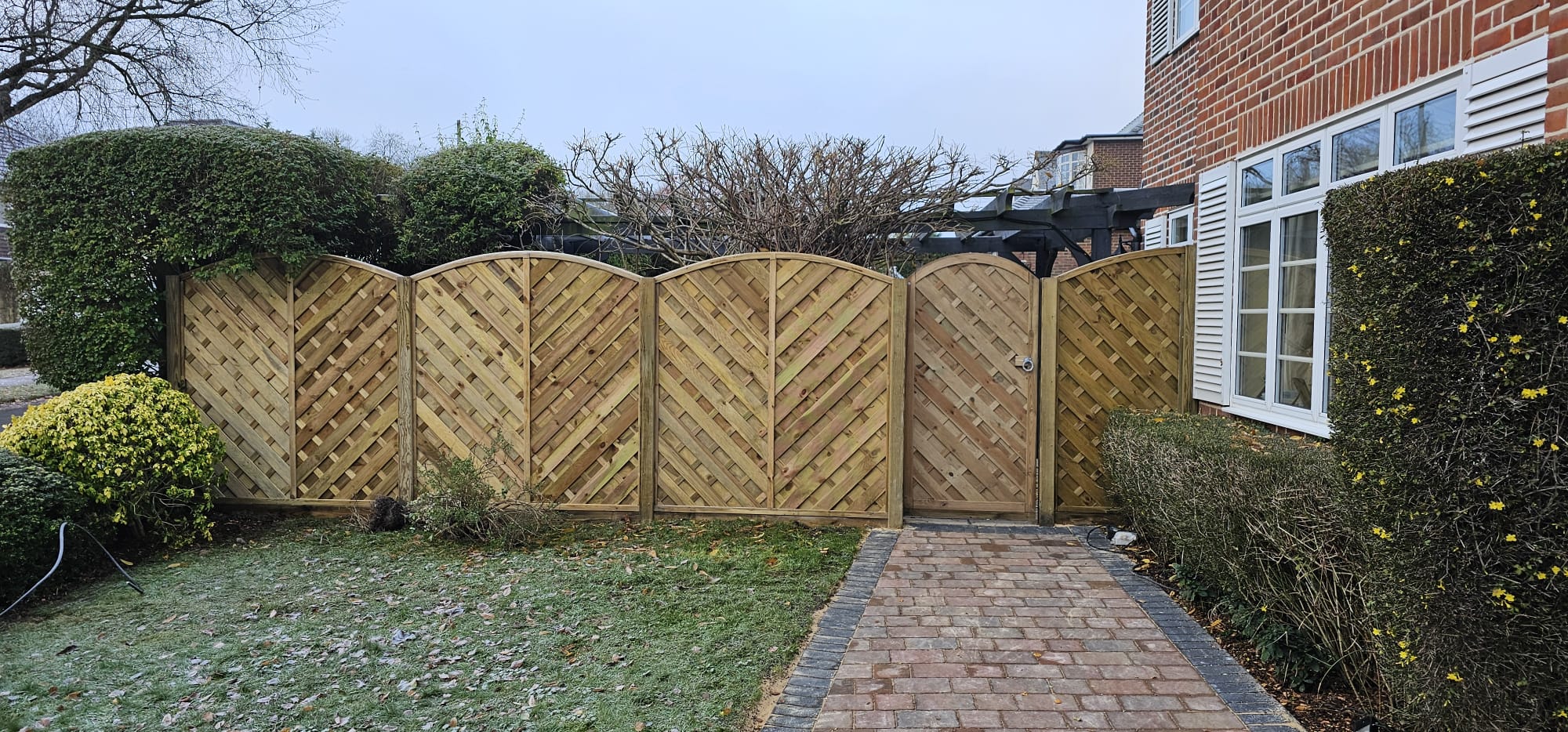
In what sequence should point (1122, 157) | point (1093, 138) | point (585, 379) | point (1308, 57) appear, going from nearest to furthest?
point (1308, 57) → point (585, 379) → point (1093, 138) → point (1122, 157)

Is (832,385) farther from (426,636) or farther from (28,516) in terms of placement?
(28,516)

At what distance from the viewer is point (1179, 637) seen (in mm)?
3943

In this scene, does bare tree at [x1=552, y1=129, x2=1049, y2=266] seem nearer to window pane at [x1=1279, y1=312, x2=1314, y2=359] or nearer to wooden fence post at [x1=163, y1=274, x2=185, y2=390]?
wooden fence post at [x1=163, y1=274, x2=185, y2=390]

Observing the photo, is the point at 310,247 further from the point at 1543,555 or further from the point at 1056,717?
the point at 1543,555

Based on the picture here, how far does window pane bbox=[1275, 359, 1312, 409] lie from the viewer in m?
4.77

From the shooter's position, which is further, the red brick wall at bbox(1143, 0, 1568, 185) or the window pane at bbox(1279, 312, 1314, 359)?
the window pane at bbox(1279, 312, 1314, 359)

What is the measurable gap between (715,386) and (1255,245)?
3.62 metres

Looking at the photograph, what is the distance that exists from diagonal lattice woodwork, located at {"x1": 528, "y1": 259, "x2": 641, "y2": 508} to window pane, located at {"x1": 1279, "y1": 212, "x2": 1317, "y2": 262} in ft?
13.5

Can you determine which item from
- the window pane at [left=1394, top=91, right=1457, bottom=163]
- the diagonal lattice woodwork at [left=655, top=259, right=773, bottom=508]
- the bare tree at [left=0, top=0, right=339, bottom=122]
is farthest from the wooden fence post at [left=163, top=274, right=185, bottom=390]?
the bare tree at [left=0, top=0, right=339, bottom=122]

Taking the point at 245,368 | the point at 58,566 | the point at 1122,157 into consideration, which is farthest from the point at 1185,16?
the point at 1122,157

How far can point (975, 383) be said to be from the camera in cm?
611

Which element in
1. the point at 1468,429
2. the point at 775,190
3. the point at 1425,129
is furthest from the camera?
the point at 775,190

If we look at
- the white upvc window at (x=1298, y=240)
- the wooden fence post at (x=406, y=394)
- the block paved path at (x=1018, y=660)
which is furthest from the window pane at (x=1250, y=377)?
the wooden fence post at (x=406, y=394)

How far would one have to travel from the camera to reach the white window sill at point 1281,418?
177 inches
